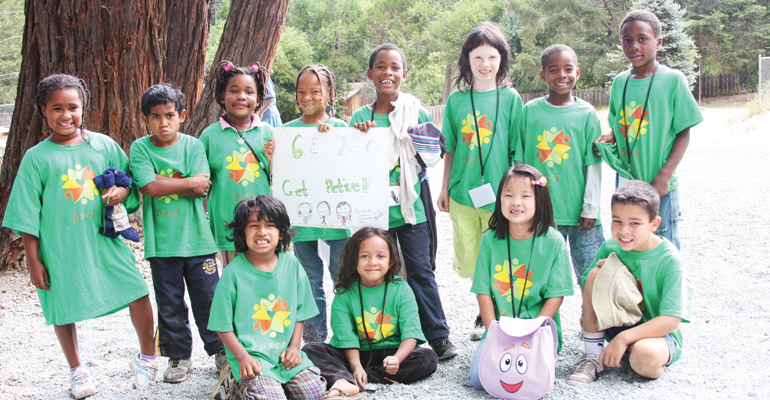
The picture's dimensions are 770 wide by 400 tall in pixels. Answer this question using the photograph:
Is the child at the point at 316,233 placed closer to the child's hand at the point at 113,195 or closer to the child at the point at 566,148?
the child's hand at the point at 113,195

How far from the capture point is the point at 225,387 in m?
2.94

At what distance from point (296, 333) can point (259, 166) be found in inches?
43.0

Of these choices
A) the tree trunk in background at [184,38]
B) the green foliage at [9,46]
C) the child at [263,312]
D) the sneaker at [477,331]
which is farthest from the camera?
the green foliage at [9,46]

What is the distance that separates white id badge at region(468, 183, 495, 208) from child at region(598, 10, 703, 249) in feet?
2.33

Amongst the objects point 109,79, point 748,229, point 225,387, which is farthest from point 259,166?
point 748,229

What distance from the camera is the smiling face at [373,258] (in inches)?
127

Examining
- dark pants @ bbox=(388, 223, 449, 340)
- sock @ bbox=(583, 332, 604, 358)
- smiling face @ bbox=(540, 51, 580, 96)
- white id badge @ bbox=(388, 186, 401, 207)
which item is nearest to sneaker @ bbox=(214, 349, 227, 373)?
dark pants @ bbox=(388, 223, 449, 340)

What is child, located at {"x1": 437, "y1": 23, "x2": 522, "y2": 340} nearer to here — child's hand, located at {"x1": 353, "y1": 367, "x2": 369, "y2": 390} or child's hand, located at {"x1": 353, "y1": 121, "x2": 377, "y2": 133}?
child's hand, located at {"x1": 353, "y1": 121, "x2": 377, "y2": 133}

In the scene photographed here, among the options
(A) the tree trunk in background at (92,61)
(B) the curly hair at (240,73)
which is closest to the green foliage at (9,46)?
(A) the tree trunk in background at (92,61)

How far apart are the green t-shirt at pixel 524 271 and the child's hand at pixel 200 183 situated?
1.65 metres

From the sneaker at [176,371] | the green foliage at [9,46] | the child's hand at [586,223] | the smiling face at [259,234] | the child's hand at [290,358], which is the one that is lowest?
the sneaker at [176,371]

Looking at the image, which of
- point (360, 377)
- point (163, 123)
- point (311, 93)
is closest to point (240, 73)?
point (311, 93)

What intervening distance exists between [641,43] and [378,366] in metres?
2.48

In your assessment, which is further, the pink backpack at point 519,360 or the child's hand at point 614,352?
the child's hand at point 614,352
